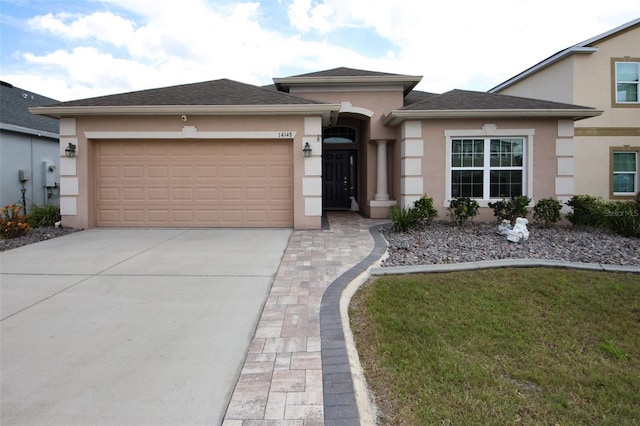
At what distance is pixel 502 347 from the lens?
3.47 metres

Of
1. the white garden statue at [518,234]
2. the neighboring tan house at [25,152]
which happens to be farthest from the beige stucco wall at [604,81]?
the neighboring tan house at [25,152]

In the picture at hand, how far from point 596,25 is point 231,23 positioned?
13.9 meters

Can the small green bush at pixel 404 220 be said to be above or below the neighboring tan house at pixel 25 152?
below

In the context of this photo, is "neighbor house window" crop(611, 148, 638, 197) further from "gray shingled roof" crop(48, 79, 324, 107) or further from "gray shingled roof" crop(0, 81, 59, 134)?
"gray shingled roof" crop(0, 81, 59, 134)

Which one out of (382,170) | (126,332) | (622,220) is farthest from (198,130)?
(622,220)

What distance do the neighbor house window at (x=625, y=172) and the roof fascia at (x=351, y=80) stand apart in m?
8.11

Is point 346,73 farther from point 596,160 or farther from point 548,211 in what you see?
point 596,160

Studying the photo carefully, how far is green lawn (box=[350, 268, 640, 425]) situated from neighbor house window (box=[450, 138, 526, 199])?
533 centimetres

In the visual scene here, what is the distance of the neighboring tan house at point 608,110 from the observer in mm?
13484

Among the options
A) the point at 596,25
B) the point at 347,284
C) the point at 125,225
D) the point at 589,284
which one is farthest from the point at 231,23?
the point at 596,25

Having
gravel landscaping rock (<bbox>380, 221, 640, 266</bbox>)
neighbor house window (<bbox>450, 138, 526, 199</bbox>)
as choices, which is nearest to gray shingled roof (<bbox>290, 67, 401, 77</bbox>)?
neighbor house window (<bbox>450, 138, 526, 199</bbox>)

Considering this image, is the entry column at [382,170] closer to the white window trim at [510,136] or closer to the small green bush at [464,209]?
the white window trim at [510,136]

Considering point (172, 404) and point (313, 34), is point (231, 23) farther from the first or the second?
point (172, 404)

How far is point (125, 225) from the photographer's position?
10094 mm
